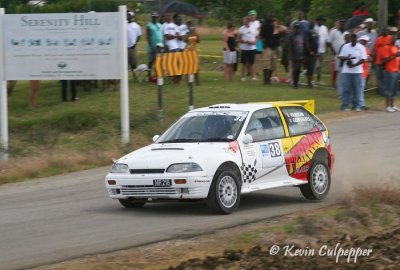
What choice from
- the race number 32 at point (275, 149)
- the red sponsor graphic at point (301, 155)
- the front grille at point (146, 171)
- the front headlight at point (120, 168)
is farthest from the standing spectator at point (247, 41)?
the front grille at point (146, 171)

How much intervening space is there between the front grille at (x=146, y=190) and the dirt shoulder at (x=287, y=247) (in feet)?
4.01

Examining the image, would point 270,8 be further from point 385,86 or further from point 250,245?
point 250,245

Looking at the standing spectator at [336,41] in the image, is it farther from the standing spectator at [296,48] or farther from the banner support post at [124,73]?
the banner support post at [124,73]

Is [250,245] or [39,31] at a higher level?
[39,31]

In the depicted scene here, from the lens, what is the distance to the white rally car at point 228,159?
12.9 metres

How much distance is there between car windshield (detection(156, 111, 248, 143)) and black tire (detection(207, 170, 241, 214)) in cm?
68

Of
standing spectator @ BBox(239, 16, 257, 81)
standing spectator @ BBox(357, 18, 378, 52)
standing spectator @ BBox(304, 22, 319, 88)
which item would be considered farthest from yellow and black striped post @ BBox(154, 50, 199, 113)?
standing spectator @ BBox(357, 18, 378, 52)

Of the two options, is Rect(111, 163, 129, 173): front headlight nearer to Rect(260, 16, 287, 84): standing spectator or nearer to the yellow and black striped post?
the yellow and black striped post

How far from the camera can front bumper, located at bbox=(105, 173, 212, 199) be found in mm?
12758

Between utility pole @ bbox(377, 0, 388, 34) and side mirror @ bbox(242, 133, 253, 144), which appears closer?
side mirror @ bbox(242, 133, 253, 144)

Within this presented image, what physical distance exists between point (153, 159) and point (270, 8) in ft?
106

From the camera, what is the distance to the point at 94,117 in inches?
946

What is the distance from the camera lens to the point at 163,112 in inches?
898

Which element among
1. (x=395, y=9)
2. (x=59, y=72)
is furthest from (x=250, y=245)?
(x=395, y=9)
